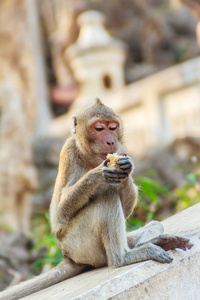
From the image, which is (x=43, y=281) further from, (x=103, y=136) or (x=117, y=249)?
(x=103, y=136)

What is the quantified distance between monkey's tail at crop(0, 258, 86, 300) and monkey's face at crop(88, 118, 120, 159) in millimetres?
778

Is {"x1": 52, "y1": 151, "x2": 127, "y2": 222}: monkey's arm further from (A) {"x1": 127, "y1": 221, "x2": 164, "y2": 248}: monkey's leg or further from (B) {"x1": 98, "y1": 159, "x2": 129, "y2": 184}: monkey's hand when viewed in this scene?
(A) {"x1": 127, "y1": 221, "x2": 164, "y2": 248}: monkey's leg

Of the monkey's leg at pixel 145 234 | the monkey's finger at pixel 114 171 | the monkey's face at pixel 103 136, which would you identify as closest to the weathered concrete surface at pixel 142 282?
the monkey's leg at pixel 145 234

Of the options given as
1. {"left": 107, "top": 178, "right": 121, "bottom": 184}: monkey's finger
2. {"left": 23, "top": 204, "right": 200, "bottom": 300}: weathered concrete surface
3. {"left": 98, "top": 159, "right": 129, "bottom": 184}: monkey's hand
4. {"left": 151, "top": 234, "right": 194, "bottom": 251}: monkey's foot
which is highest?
{"left": 98, "top": 159, "right": 129, "bottom": 184}: monkey's hand

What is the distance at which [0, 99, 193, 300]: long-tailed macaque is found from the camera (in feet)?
10.2

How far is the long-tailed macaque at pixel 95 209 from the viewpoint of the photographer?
3.12 metres

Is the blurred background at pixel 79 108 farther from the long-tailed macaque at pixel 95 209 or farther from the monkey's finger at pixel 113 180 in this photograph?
the monkey's finger at pixel 113 180

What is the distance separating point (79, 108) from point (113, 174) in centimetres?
96

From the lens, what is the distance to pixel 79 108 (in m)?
3.90

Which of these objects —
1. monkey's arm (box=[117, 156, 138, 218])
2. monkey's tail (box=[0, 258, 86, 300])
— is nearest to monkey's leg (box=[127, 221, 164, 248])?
monkey's arm (box=[117, 156, 138, 218])

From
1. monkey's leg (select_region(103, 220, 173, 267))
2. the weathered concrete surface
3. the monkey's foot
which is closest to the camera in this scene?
the weathered concrete surface

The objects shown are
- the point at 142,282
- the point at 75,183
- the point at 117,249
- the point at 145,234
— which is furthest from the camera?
the point at 145,234

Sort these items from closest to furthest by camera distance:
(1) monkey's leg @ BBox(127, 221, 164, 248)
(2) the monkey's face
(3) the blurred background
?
(2) the monkey's face → (1) monkey's leg @ BBox(127, 221, 164, 248) → (3) the blurred background

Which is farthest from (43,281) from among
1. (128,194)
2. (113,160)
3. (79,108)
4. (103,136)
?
(79,108)
